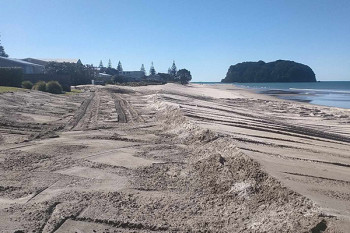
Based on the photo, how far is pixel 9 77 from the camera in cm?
3912

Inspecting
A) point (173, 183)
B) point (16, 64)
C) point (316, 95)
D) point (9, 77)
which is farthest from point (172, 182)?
point (16, 64)

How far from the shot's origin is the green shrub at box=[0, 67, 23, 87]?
38.8 meters

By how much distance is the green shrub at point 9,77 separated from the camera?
127 ft

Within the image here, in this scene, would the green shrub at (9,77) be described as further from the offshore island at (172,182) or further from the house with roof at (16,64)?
the offshore island at (172,182)

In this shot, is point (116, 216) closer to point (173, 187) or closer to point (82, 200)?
point (82, 200)

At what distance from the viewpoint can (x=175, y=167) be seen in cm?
762

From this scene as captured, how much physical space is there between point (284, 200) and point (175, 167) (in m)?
3.13

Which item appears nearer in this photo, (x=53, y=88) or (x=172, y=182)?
(x=172, y=182)

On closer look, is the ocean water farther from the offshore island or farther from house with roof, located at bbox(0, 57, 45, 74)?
house with roof, located at bbox(0, 57, 45, 74)

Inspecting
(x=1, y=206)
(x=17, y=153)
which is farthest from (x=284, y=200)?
(x=17, y=153)

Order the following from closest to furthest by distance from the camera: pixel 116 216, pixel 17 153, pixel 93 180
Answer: pixel 116 216, pixel 93 180, pixel 17 153

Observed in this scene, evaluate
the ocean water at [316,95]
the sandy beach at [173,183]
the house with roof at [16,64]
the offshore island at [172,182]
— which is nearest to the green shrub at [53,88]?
the offshore island at [172,182]

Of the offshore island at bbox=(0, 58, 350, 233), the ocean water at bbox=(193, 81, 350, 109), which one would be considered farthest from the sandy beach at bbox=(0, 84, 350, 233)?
the ocean water at bbox=(193, 81, 350, 109)

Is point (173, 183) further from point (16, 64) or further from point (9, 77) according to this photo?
point (16, 64)
